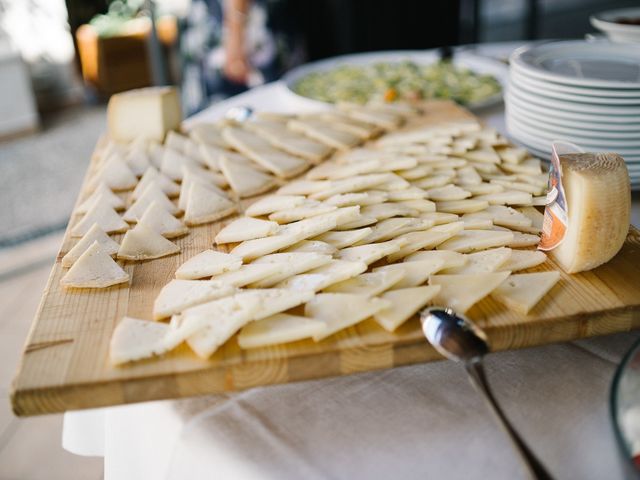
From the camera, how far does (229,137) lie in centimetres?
158

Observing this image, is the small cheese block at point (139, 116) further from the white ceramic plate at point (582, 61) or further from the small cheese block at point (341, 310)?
the small cheese block at point (341, 310)

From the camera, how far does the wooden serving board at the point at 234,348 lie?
765 mm

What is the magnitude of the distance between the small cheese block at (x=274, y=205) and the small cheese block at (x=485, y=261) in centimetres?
34

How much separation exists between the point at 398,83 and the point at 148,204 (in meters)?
1.06

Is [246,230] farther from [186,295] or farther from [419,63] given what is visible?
[419,63]

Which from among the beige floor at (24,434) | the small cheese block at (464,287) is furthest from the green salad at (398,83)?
the beige floor at (24,434)

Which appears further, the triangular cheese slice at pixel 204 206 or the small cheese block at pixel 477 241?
the triangular cheese slice at pixel 204 206

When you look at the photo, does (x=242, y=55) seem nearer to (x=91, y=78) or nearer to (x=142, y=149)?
(x=142, y=149)

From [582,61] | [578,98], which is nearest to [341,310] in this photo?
[578,98]

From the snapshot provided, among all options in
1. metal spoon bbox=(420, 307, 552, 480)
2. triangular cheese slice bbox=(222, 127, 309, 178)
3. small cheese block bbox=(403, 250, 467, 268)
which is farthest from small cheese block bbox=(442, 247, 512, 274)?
triangular cheese slice bbox=(222, 127, 309, 178)

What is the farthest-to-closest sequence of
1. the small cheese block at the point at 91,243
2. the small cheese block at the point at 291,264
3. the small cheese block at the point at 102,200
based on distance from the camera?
the small cheese block at the point at 102,200, the small cheese block at the point at 91,243, the small cheese block at the point at 291,264

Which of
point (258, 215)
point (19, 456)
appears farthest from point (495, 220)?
point (19, 456)

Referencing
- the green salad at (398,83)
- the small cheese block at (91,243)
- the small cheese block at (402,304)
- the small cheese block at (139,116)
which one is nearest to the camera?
the small cheese block at (402,304)

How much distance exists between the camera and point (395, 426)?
79 centimetres
